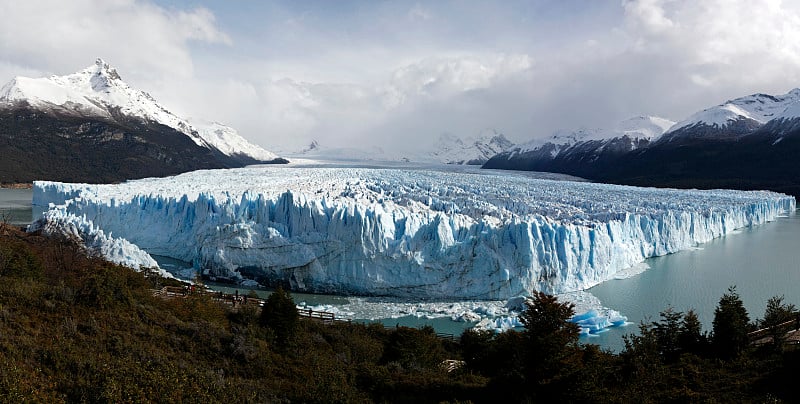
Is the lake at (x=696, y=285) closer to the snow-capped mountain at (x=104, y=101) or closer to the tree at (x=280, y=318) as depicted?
the tree at (x=280, y=318)

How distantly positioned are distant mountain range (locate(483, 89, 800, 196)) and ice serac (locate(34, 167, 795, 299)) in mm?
38731

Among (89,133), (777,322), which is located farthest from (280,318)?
(89,133)

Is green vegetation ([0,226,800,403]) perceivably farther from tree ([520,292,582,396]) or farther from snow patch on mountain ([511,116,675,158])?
snow patch on mountain ([511,116,675,158])

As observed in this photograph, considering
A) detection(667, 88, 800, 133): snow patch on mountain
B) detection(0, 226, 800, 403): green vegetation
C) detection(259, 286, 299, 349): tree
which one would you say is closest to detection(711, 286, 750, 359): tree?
detection(0, 226, 800, 403): green vegetation

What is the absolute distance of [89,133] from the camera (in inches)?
2960

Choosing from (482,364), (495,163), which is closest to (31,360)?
(482,364)

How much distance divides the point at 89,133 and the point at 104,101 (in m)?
29.2

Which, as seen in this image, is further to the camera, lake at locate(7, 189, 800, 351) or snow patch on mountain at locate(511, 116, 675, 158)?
snow patch on mountain at locate(511, 116, 675, 158)

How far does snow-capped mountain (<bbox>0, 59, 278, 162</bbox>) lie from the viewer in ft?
280

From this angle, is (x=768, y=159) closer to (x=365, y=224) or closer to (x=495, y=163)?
(x=495, y=163)

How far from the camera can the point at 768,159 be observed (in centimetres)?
6444

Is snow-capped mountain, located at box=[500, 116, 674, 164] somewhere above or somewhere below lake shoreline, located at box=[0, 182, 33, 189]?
above

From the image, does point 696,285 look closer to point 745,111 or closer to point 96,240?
point 96,240

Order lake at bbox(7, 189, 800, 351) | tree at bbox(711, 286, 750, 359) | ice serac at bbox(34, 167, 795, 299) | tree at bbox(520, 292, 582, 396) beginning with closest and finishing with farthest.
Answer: tree at bbox(520, 292, 582, 396) < tree at bbox(711, 286, 750, 359) < lake at bbox(7, 189, 800, 351) < ice serac at bbox(34, 167, 795, 299)
